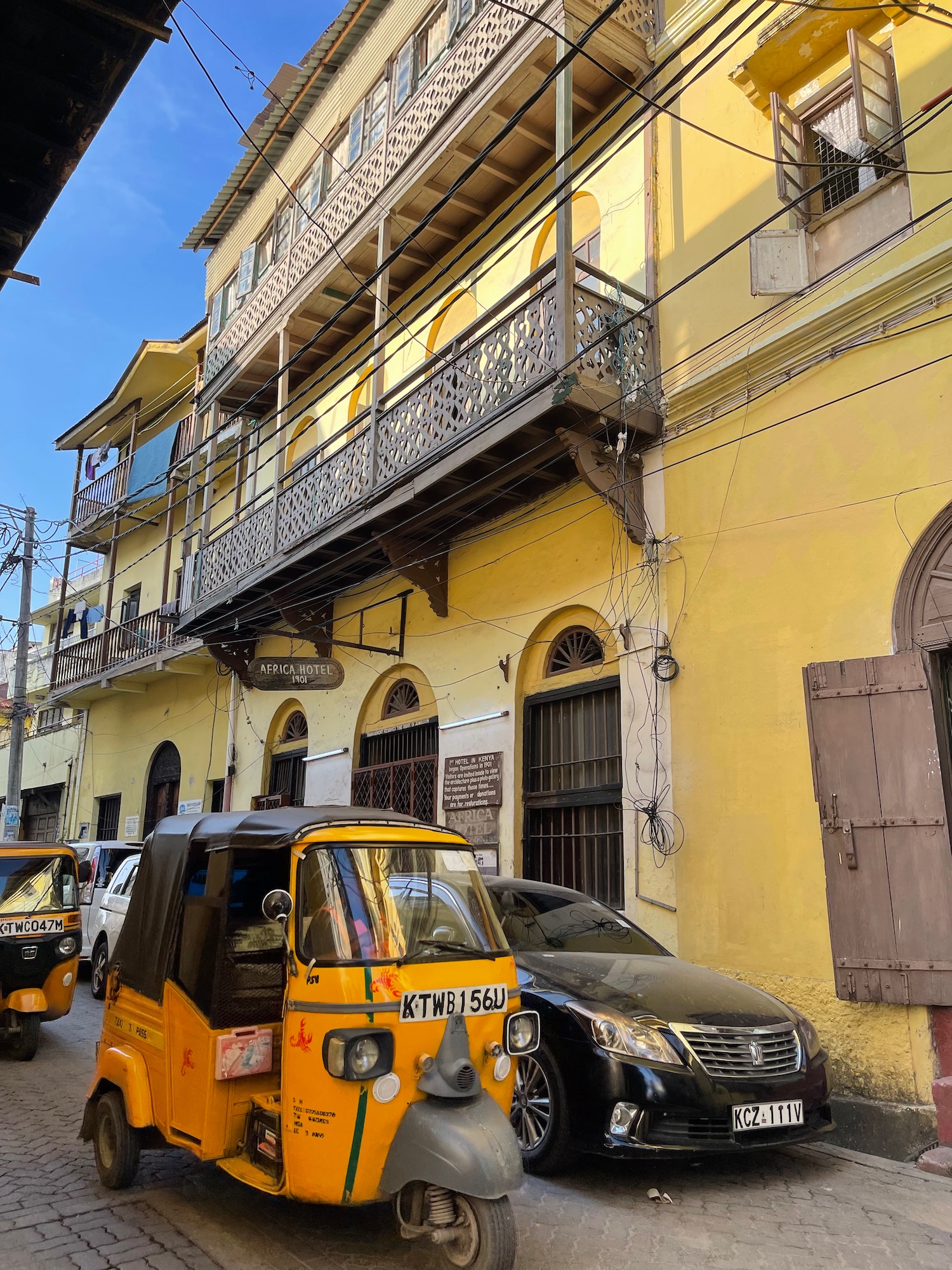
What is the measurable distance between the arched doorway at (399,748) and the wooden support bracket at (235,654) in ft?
11.4

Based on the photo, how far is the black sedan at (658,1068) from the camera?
4.96 meters

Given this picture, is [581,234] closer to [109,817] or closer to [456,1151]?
[456,1151]

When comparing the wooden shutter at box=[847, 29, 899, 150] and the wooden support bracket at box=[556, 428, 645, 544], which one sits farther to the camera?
the wooden support bracket at box=[556, 428, 645, 544]

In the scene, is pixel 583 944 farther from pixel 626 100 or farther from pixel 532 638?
pixel 626 100

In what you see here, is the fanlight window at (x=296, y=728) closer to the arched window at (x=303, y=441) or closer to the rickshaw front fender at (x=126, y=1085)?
the arched window at (x=303, y=441)

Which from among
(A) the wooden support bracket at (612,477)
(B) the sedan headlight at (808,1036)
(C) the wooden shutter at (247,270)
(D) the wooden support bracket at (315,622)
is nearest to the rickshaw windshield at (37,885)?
(D) the wooden support bracket at (315,622)

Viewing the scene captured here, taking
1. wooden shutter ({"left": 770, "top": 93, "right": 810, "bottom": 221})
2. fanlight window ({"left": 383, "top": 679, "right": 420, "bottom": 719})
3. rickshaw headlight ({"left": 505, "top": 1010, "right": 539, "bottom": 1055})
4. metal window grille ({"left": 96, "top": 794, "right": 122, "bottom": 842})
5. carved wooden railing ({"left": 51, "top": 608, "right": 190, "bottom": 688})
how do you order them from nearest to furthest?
1. rickshaw headlight ({"left": 505, "top": 1010, "right": 539, "bottom": 1055})
2. wooden shutter ({"left": 770, "top": 93, "right": 810, "bottom": 221})
3. fanlight window ({"left": 383, "top": 679, "right": 420, "bottom": 719})
4. carved wooden railing ({"left": 51, "top": 608, "right": 190, "bottom": 688})
5. metal window grille ({"left": 96, "top": 794, "right": 122, "bottom": 842})

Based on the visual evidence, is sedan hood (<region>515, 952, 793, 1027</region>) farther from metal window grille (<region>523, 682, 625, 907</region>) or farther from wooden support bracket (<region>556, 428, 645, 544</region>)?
wooden support bracket (<region>556, 428, 645, 544</region>)

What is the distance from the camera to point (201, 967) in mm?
4602

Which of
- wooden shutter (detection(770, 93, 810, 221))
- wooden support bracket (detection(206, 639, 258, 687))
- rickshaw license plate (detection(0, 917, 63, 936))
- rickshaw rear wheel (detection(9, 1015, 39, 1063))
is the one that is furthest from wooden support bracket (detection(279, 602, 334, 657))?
wooden shutter (detection(770, 93, 810, 221))

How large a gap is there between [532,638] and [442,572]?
216 centimetres

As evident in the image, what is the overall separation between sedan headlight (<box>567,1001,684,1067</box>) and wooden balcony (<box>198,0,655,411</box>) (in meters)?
6.44

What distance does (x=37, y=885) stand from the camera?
8.84 metres

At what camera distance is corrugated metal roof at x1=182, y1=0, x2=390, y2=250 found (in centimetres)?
1340
